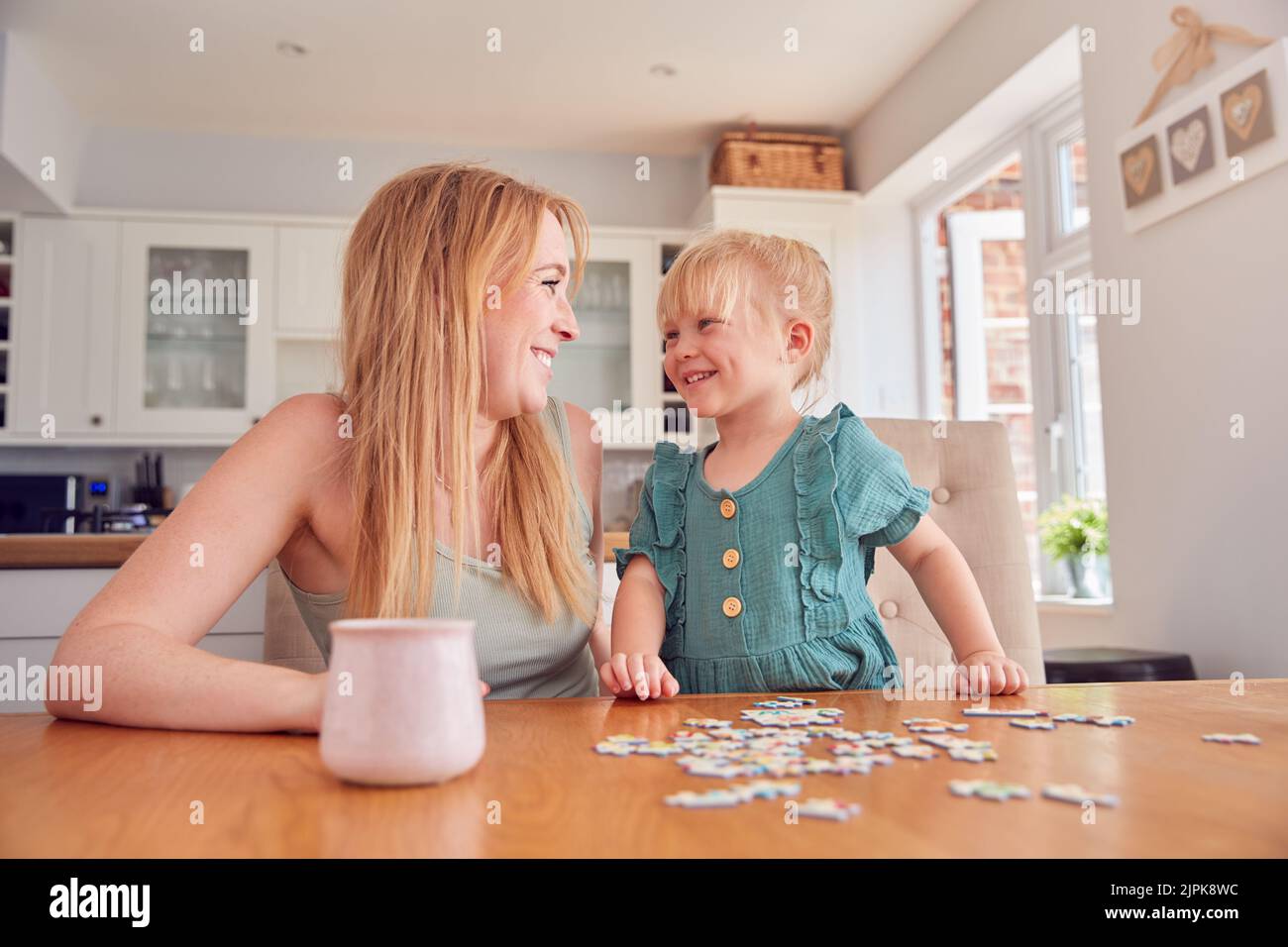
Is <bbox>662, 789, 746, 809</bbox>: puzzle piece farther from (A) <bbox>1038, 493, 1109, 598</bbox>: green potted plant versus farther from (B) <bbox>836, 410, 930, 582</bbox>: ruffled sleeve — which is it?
→ (A) <bbox>1038, 493, 1109, 598</bbox>: green potted plant

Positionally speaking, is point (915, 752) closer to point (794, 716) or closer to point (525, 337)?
point (794, 716)

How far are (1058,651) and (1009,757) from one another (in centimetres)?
226

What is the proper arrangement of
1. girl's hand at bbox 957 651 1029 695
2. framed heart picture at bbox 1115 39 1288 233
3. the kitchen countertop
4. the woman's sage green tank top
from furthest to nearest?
framed heart picture at bbox 1115 39 1288 233, the kitchen countertop, the woman's sage green tank top, girl's hand at bbox 957 651 1029 695

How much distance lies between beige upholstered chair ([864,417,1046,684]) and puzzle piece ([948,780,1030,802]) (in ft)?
3.16

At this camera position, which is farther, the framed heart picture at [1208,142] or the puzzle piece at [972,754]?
the framed heart picture at [1208,142]

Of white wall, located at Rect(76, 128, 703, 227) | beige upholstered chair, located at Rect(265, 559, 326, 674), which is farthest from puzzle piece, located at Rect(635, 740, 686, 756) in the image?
white wall, located at Rect(76, 128, 703, 227)

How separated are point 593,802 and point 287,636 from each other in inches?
36.7

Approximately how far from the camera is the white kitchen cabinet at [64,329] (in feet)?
15.0

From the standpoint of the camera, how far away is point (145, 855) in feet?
1.51

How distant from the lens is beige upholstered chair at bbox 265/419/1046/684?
5.02ft

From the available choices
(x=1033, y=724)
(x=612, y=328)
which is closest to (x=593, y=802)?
(x=1033, y=724)

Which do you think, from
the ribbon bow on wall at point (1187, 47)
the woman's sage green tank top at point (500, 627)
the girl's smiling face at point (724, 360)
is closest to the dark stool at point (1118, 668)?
the girl's smiling face at point (724, 360)

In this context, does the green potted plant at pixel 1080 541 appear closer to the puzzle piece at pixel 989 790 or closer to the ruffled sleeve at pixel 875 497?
the ruffled sleeve at pixel 875 497

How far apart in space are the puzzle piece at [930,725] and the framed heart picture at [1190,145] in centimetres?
243
